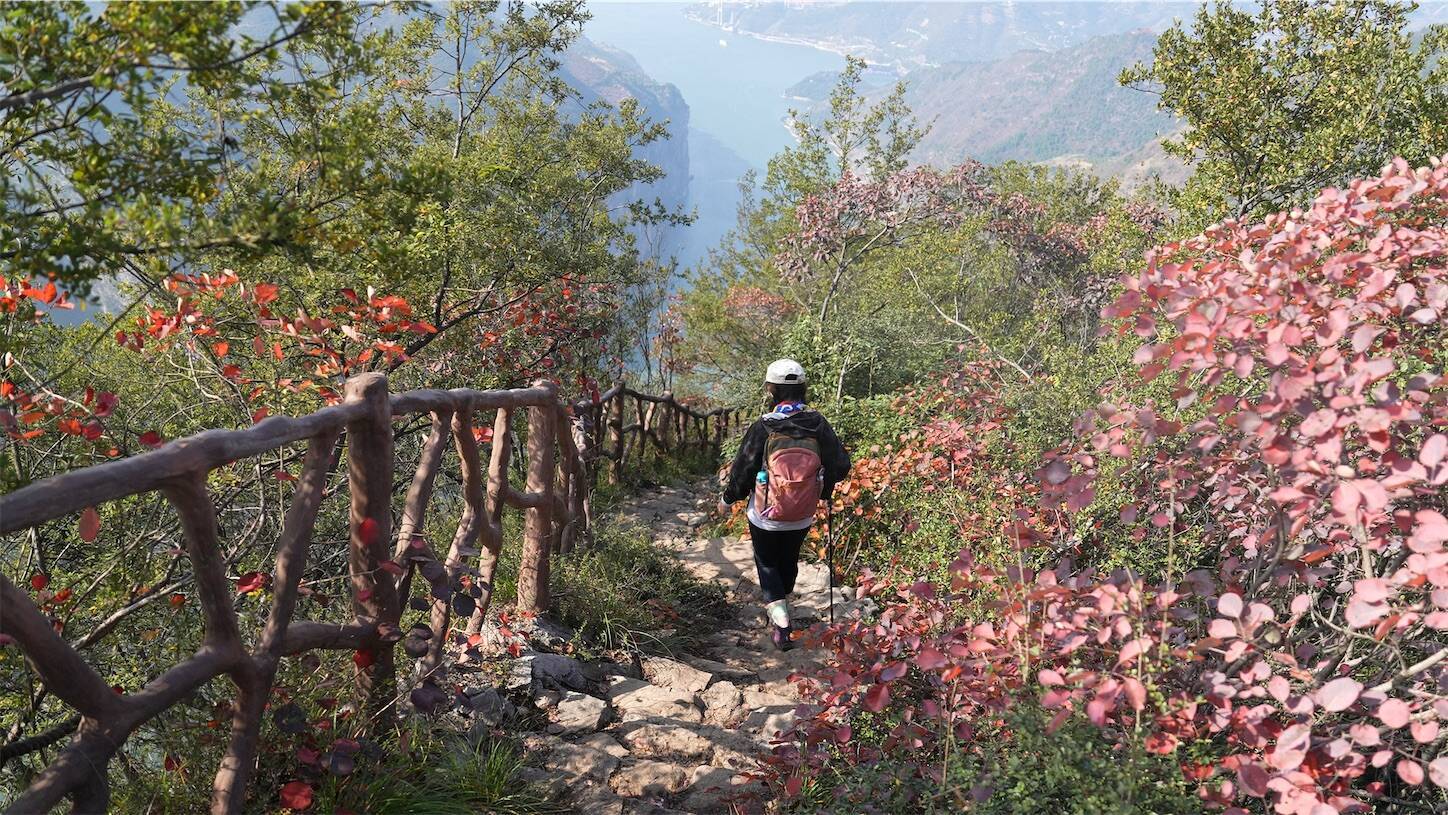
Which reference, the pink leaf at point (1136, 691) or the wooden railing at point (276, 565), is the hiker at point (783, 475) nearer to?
the wooden railing at point (276, 565)

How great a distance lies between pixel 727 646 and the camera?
4.97 meters

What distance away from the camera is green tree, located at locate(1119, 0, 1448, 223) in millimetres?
7332

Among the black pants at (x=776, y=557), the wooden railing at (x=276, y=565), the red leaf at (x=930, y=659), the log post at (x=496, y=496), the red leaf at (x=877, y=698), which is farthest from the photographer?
the black pants at (x=776, y=557)

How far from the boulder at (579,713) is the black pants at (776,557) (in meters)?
1.48

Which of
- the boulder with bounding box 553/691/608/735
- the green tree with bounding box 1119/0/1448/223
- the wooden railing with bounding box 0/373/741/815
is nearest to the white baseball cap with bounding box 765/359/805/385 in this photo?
the wooden railing with bounding box 0/373/741/815

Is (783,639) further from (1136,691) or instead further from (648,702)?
(1136,691)

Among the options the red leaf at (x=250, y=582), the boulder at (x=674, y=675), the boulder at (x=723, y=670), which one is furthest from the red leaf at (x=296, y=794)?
the boulder at (x=723, y=670)

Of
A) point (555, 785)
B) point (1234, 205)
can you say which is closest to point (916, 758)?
point (555, 785)

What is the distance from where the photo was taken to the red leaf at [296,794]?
2.00 meters

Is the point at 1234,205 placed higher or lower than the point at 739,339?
higher

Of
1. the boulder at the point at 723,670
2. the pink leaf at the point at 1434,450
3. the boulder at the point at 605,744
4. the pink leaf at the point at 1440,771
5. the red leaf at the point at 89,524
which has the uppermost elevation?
the pink leaf at the point at 1434,450

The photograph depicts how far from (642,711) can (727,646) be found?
1.40m

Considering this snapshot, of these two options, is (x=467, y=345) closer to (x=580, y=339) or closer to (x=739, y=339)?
(x=580, y=339)

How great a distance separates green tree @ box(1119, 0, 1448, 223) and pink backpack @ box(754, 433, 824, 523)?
580 cm
